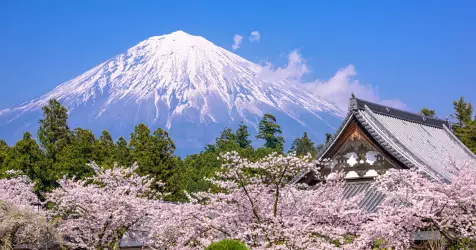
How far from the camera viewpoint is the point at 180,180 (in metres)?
33.2

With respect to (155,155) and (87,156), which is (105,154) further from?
(155,155)

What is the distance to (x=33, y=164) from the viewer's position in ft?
106

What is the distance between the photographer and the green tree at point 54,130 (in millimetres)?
35375

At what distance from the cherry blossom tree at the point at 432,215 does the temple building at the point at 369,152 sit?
13.3 feet

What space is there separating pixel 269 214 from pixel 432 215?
3167 millimetres

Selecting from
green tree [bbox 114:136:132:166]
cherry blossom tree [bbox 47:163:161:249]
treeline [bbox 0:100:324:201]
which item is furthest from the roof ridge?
green tree [bbox 114:136:132:166]

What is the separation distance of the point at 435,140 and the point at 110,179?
35.6 ft

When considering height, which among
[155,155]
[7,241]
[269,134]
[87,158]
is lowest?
[7,241]

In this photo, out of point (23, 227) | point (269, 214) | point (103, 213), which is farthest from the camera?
point (23, 227)

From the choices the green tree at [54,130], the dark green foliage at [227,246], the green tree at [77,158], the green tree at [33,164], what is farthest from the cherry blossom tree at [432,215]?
the green tree at [54,130]

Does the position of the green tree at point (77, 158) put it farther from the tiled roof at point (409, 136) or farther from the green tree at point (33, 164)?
the tiled roof at point (409, 136)

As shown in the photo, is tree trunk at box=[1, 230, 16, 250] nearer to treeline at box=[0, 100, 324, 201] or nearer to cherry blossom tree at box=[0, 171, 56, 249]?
cherry blossom tree at box=[0, 171, 56, 249]

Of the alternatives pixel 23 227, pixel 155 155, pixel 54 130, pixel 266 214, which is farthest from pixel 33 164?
pixel 266 214

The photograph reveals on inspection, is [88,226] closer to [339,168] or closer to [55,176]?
[339,168]
